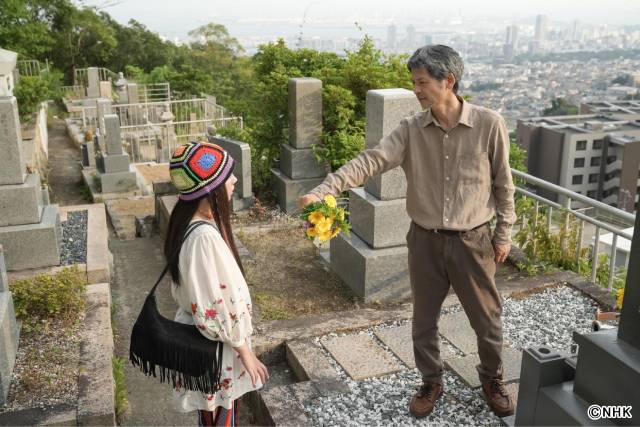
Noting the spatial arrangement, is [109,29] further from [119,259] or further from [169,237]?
[169,237]

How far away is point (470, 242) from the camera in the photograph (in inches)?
134

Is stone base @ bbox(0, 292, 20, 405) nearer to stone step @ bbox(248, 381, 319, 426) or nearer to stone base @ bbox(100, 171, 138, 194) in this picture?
stone step @ bbox(248, 381, 319, 426)

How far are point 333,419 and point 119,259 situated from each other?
4.88 metres

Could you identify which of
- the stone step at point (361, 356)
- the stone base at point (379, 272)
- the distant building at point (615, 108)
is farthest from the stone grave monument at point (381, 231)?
the distant building at point (615, 108)

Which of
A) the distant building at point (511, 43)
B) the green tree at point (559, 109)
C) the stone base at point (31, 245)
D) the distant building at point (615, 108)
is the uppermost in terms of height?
the distant building at point (511, 43)

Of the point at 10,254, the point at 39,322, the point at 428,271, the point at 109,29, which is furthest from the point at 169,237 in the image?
the point at 109,29

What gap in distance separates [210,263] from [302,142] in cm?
618

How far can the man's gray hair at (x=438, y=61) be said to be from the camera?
3135mm

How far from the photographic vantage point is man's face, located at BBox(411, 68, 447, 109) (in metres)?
3.17

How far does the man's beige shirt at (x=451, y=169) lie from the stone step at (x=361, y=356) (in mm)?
1303

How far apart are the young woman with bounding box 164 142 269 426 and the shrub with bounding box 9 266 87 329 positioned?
2660 millimetres

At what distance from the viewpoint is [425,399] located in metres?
3.71

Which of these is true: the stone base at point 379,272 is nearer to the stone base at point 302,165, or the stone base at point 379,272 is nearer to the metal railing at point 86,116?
the stone base at point 302,165

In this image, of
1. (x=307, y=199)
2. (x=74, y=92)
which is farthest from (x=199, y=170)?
(x=74, y=92)
